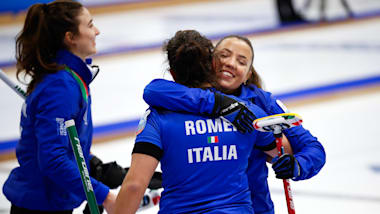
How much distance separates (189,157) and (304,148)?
491 millimetres

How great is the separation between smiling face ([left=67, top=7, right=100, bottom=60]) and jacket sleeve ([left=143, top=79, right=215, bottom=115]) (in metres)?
0.66

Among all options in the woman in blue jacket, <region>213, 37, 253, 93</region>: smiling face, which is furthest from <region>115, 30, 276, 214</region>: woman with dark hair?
<region>213, 37, 253, 93</region>: smiling face

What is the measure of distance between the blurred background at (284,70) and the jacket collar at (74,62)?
1447 mm

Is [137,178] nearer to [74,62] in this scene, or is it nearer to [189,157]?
[189,157]

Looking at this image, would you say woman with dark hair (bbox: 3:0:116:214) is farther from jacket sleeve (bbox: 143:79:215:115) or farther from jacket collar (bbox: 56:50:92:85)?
jacket sleeve (bbox: 143:79:215:115)

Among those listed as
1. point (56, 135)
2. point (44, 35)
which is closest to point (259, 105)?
point (56, 135)

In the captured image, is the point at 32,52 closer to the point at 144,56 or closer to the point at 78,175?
the point at 78,175

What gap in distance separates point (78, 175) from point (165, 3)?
10.8m

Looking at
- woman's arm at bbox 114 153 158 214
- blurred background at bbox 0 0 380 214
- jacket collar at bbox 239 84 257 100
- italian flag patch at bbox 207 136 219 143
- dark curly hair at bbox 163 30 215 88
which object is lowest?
blurred background at bbox 0 0 380 214

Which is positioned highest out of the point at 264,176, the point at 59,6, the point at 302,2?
the point at 59,6

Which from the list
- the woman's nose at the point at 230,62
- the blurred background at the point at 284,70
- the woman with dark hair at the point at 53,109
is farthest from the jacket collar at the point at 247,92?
the blurred background at the point at 284,70

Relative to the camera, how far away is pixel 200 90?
7.19 feet

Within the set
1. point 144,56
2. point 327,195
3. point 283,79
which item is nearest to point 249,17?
point 144,56

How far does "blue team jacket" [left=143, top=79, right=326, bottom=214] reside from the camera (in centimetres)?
216
